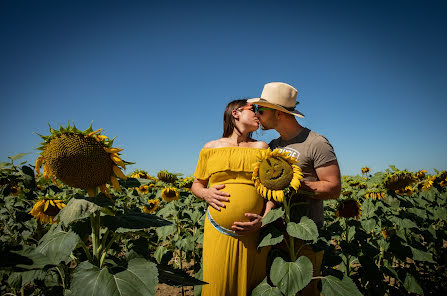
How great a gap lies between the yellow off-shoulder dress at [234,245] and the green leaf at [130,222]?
80 cm

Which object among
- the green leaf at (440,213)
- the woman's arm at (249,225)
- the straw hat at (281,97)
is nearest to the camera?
the woman's arm at (249,225)

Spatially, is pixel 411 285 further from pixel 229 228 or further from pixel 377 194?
pixel 229 228

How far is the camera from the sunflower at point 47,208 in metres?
2.70

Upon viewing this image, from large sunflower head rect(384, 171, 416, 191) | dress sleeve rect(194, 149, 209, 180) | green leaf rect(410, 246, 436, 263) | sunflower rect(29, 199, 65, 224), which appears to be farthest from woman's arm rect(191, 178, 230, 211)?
green leaf rect(410, 246, 436, 263)

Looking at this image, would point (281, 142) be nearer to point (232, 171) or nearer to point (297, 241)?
point (232, 171)

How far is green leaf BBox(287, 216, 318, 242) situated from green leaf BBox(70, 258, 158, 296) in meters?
0.99

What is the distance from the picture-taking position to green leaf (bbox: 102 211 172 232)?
1213 mm

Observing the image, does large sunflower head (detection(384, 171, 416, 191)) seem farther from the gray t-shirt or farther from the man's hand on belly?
the man's hand on belly

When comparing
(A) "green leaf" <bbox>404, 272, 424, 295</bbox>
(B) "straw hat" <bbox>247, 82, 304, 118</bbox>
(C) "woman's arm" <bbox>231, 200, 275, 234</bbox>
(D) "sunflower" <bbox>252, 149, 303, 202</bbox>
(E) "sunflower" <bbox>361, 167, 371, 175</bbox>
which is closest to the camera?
(D) "sunflower" <bbox>252, 149, 303, 202</bbox>

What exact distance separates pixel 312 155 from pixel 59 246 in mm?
1806

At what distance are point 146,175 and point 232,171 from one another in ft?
12.4

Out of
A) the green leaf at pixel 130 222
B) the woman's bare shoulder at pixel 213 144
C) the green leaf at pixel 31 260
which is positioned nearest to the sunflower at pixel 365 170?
the woman's bare shoulder at pixel 213 144

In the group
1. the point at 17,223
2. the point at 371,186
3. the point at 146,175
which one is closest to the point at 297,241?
the point at 371,186

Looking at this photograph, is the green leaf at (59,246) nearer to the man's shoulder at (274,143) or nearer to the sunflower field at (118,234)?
the sunflower field at (118,234)
